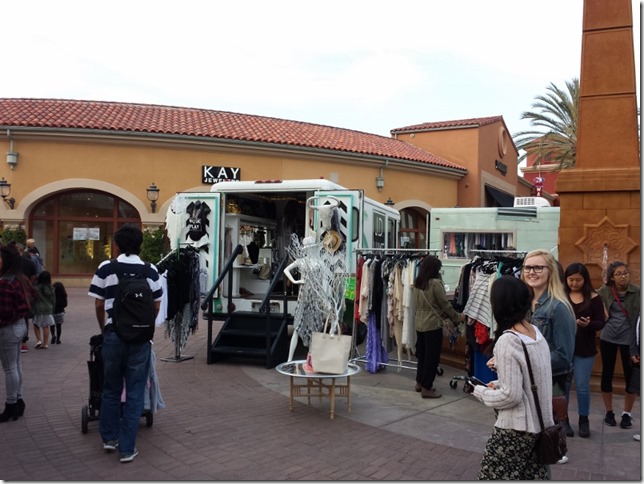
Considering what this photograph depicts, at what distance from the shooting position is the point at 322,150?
68.5 ft

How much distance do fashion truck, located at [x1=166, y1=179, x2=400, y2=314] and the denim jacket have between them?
13.8 feet

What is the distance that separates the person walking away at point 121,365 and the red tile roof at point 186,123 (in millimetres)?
15050

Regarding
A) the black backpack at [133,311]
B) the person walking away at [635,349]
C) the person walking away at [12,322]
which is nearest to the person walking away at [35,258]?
the person walking away at [12,322]

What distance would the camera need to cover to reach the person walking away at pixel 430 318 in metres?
6.45

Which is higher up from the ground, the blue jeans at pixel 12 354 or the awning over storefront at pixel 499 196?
the awning over storefront at pixel 499 196

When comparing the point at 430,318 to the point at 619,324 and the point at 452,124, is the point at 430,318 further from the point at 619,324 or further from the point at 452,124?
the point at 452,124

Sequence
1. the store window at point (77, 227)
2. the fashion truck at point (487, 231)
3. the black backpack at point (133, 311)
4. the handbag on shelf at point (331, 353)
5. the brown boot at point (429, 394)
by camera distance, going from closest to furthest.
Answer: the black backpack at point (133, 311), the handbag on shelf at point (331, 353), the brown boot at point (429, 394), the fashion truck at point (487, 231), the store window at point (77, 227)

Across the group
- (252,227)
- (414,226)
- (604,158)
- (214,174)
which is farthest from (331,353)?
(414,226)

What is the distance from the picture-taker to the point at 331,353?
5.42m

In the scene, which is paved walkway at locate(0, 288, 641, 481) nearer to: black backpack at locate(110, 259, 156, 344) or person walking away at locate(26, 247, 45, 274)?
black backpack at locate(110, 259, 156, 344)

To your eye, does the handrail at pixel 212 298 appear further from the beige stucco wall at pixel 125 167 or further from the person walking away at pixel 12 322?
the beige stucco wall at pixel 125 167

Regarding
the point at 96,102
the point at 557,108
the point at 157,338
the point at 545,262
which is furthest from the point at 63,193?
the point at 557,108

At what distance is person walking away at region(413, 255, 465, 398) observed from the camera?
6445 millimetres

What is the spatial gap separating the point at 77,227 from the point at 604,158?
17.5 meters
